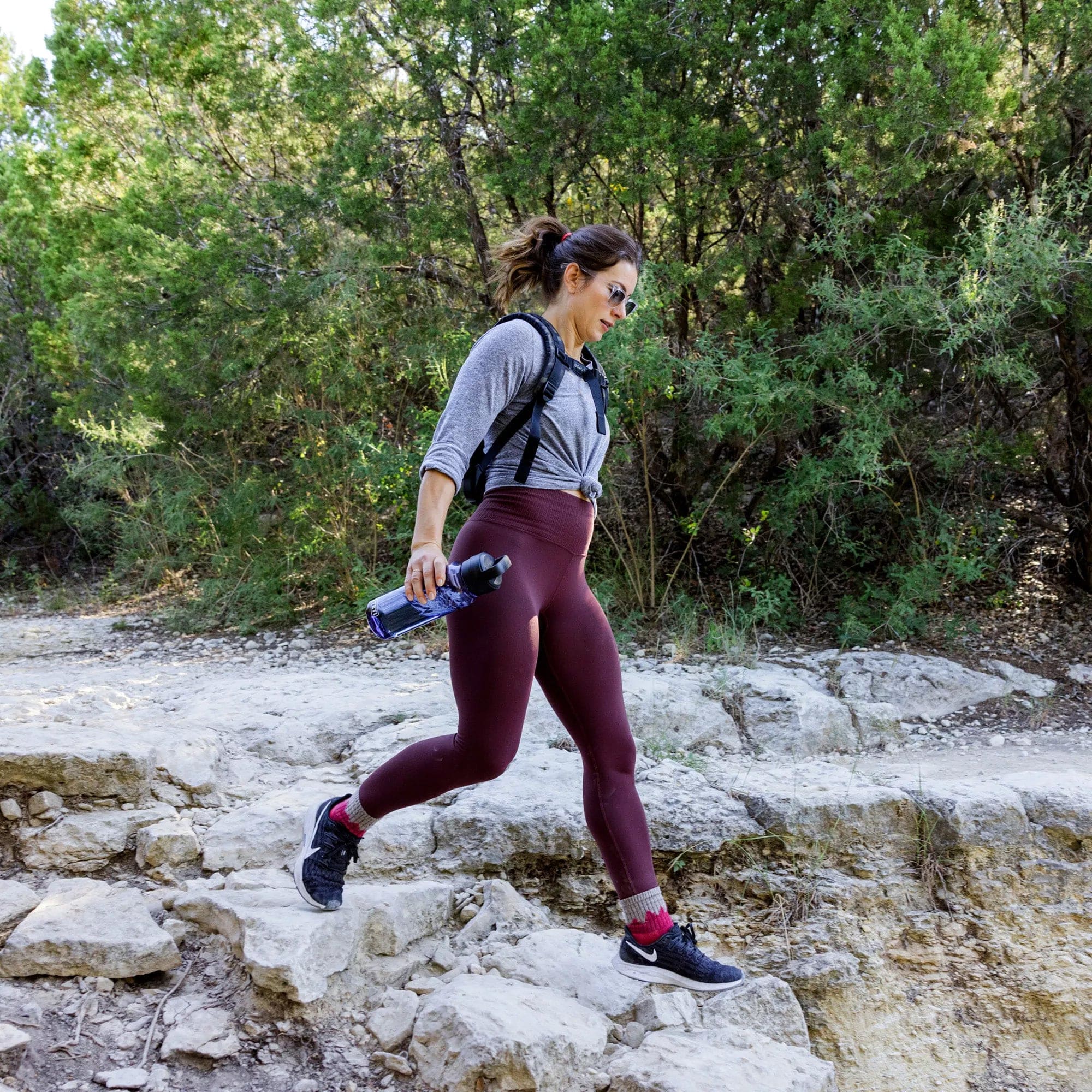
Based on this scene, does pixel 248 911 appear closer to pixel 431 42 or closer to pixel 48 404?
pixel 431 42

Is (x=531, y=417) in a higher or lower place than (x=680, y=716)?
higher

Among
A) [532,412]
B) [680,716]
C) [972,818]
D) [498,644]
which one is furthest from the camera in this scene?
[680,716]

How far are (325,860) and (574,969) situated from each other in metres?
0.66

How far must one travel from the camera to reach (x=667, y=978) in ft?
7.08

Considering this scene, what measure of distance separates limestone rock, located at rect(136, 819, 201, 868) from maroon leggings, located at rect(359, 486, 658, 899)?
0.75 meters

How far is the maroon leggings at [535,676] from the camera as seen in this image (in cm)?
201

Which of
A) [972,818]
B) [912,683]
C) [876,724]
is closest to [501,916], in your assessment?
[972,818]

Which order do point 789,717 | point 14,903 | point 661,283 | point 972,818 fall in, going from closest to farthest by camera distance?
point 14,903
point 972,818
point 789,717
point 661,283

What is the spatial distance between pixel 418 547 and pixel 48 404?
8739 mm

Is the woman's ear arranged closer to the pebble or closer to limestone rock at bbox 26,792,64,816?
the pebble

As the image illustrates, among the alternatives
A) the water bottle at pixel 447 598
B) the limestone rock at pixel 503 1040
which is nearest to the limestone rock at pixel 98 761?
the limestone rock at pixel 503 1040

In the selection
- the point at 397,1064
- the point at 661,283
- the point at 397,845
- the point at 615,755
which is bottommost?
the point at 397,1064

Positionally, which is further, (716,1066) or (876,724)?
(876,724)

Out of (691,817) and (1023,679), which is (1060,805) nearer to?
(691,817)
